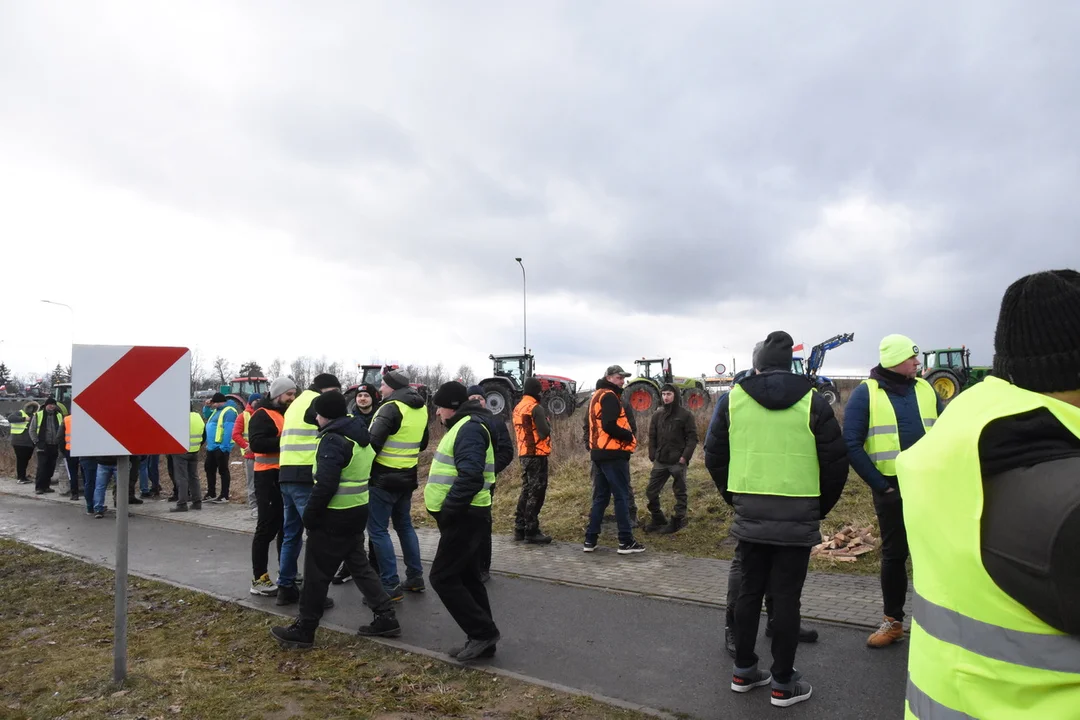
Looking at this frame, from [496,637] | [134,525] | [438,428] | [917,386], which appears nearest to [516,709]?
[496,637]

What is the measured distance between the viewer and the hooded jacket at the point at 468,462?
16.5ft

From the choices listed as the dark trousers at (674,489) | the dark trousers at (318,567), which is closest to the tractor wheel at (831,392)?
the dark trousers at (674,489)

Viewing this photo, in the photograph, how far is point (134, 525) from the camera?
37.2 ft

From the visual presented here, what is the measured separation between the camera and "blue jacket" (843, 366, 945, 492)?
4.82 metres

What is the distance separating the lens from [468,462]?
514cm

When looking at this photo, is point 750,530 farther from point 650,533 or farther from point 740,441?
point 650,533

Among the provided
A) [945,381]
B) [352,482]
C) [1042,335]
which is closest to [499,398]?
[945,381]

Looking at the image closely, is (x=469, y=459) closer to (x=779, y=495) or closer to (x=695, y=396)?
(x=779, y=495)

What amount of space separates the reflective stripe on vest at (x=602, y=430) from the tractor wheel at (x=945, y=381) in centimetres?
1851

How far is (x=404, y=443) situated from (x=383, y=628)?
1.67 m

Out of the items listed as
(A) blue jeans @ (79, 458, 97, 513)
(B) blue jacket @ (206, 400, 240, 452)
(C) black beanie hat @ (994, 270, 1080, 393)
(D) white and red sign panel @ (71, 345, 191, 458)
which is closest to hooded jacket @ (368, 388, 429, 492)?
(D) white and red sign panel @ (71, 345, 191, 458)

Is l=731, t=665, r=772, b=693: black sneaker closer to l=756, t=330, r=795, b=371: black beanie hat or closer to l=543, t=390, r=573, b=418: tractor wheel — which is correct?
l=756, t=330, r=795, b=371: black beanie hat

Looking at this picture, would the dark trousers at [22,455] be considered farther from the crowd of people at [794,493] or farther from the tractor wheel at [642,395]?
the tractor wheel at [642,395]

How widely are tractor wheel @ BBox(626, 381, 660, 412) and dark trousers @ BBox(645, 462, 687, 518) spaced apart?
39.9 feet
